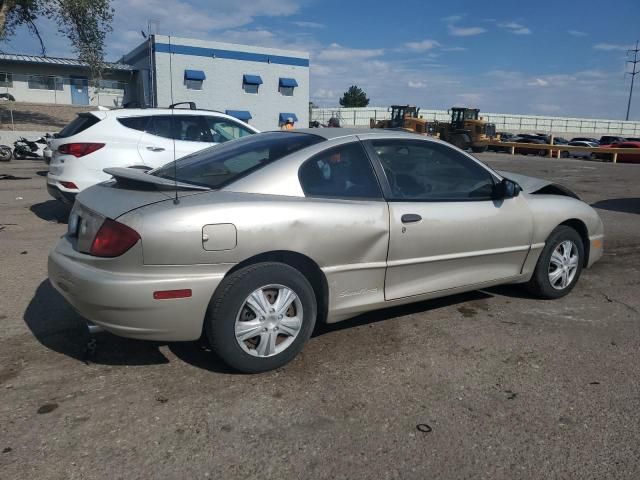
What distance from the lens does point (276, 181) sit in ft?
11.0

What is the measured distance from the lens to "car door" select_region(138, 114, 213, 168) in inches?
291

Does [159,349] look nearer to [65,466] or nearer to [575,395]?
[65,466]

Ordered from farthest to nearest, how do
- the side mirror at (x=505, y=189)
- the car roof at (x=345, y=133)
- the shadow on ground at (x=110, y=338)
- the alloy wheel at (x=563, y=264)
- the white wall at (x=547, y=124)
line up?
the white wall at (x=547, y=124)
the alloy wheel at (x=563, y=264)
the side mirror at (x=505, y=189)
the car roof at (x=345, y=133)
the shadow on ground at (x=110, y=338)

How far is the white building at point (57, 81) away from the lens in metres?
36.8

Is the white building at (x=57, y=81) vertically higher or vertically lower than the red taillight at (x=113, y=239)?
higher

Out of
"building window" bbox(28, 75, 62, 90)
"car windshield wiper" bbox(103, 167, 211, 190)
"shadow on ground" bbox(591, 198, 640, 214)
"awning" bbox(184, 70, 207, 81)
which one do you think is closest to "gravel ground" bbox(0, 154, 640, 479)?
"car windshield wiper" bbox(103, 167, 211, 190)

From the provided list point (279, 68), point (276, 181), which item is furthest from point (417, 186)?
point (279, 68)

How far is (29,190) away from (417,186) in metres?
9.50

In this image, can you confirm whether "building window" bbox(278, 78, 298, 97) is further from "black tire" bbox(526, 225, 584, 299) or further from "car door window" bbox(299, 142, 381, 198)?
"car door window" bbox(299, 142, 381, 198)

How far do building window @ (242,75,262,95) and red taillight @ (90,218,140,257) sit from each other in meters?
34.7

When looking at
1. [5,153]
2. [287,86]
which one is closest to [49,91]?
[287,86]

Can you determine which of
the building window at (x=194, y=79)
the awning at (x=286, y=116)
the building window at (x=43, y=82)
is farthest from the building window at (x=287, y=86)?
the building window at (x=43, y=82)

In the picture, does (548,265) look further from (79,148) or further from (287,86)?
(287,86)

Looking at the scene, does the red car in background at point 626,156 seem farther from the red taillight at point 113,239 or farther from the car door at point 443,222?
the red taillight at point 113,239
